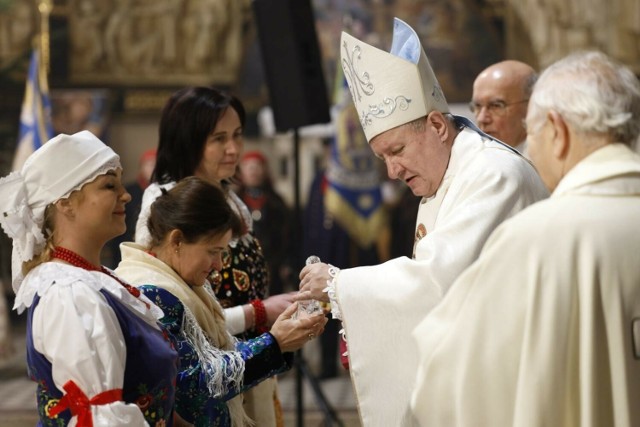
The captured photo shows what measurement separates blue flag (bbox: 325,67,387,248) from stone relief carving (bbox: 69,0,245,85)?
3405 millimetres

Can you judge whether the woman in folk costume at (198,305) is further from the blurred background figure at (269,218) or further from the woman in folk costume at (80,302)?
the blurred background figure at (269,218)

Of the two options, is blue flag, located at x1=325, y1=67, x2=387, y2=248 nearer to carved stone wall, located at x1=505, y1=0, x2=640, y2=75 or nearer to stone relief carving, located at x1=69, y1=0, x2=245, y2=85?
stone relief carving, located at x1=69, y1=0, x2=245, y2=85

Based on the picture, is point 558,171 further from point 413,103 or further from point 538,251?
point 413,103

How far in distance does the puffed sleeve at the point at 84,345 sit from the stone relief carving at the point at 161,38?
32.3 feet

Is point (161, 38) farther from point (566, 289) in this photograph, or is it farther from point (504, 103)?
point (566, 289)

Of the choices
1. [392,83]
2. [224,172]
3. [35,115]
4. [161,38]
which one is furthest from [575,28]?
[392,83]

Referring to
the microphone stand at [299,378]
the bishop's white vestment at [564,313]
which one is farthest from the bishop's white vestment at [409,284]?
the microphone stand at [299,378]

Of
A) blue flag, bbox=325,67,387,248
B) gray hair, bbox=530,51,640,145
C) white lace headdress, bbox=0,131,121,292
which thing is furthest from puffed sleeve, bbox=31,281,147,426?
blue flag, bbox=325,67,387,248

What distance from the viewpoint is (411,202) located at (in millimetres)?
10125

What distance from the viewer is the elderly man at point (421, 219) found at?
2.97 metres

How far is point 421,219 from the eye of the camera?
343 cm

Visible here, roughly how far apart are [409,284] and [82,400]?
96cm

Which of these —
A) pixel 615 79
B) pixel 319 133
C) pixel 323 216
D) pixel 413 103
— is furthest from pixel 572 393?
pixel 319 133

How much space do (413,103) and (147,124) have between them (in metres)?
8.97
